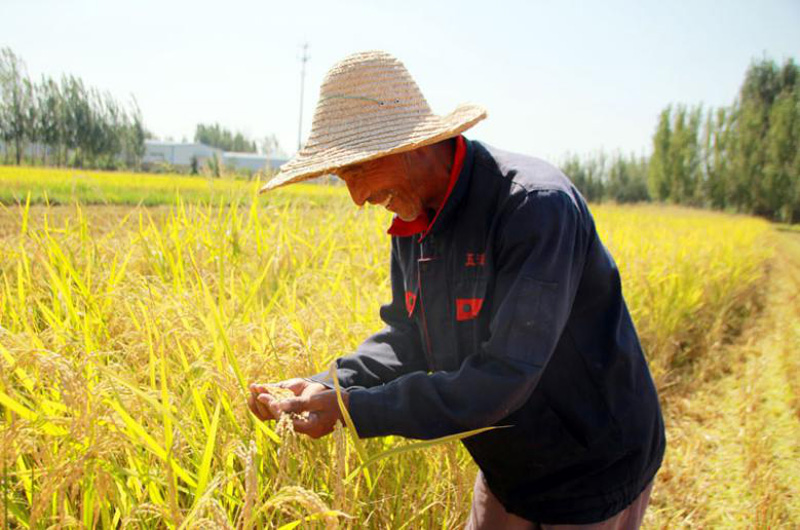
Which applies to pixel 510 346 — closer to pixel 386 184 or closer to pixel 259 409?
pixel 386 184

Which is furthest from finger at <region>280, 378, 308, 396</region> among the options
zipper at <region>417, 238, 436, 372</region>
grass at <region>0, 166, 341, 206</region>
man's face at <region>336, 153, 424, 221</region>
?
grass at <region>0, 166, 341, 206</region>

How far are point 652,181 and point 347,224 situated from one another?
3253 centimetres

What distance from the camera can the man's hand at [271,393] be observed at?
3.34 feet

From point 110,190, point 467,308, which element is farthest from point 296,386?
point 110,190

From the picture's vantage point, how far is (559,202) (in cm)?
90

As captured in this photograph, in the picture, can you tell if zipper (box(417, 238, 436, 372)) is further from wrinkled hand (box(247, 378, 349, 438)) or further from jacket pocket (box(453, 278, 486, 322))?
wrinkled hand (box(247, 378, 349, 438))

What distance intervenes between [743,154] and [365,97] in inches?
1293

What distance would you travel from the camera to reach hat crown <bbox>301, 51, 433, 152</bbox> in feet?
3.41

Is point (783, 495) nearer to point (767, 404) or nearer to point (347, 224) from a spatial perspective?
point (767, 404)

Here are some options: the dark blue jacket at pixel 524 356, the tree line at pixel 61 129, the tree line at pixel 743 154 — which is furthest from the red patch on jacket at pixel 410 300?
the tree line at pixel 743 154

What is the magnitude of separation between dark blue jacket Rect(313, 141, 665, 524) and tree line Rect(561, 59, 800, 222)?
103ft

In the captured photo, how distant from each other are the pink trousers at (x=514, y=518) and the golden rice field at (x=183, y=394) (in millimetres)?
93

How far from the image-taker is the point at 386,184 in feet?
3.49

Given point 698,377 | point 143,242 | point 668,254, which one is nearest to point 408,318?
point 143,242
